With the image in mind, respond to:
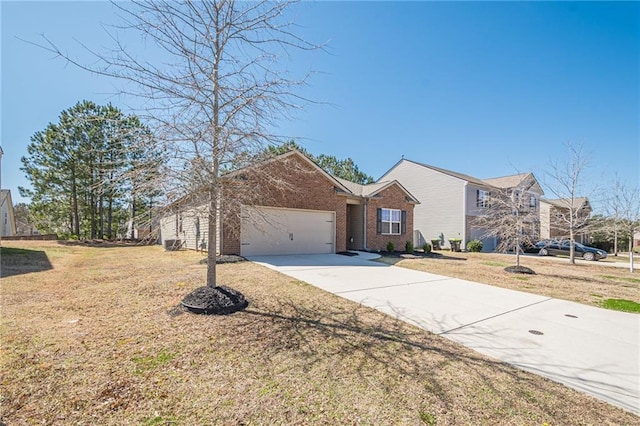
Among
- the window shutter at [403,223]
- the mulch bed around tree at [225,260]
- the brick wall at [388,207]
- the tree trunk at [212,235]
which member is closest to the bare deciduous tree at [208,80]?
the tree trunk at [212,235]

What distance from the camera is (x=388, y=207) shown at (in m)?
17.6

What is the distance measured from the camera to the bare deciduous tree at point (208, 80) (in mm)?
4422

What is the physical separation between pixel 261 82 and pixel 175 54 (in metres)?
1.46

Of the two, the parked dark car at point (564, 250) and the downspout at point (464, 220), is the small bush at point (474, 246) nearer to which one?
the downspout at point (464, 220)

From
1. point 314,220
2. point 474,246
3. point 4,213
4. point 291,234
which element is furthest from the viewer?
point 4,213

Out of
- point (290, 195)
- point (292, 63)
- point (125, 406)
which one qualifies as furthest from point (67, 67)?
point (290, 195)

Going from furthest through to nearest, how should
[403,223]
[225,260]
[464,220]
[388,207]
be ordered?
[464,220], [403,223], [388,207], [225,260]

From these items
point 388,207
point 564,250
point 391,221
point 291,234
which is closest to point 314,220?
point 291,234

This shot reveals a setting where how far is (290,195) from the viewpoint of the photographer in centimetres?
1322

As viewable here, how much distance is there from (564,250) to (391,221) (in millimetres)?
13118

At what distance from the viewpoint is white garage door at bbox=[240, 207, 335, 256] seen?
1242cm

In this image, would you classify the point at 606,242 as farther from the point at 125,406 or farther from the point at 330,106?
the point at 125,406

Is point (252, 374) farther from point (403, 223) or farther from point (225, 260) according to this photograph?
point (403, 223)

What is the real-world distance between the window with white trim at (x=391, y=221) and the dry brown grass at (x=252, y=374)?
1285 centimetres
